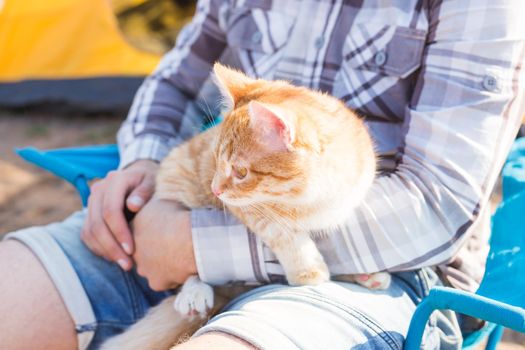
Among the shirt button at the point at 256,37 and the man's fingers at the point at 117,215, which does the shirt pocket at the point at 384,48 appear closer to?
the shirt button at the point at 256,37

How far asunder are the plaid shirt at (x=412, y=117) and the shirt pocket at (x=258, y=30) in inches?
1.0

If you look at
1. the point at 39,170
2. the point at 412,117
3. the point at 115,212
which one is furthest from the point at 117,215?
the point at 39,170

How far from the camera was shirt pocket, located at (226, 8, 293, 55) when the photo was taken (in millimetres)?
1619

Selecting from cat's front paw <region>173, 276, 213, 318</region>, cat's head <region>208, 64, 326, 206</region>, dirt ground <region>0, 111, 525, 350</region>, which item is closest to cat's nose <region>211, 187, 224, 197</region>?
cat's head <region>208, 64, 326, 206</region>

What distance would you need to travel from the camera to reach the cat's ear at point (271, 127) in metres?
1.10

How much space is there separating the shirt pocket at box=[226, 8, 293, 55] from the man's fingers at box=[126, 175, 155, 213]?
1.49ft

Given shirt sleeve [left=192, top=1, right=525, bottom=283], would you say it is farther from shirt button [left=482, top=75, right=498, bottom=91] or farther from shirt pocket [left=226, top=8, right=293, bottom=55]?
shirt pocket [left=226, top=8, right=293, bottom=55]

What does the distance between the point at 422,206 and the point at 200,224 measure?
49 centimetres

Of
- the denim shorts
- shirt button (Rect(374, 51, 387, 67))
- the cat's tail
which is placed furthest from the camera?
shirt button (Rect(374, 51, 387, 67))

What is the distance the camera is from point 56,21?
3.57 m

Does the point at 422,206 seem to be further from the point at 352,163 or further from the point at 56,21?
the point at 56,21

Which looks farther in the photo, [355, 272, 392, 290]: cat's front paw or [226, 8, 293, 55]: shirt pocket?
[226, 8, 293, 55]: shirt pocket

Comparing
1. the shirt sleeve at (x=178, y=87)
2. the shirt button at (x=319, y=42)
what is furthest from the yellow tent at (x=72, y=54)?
the shirt button at (x=319, y=42)

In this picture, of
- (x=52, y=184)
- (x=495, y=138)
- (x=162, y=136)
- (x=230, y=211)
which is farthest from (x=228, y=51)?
(x=52, y=184)
